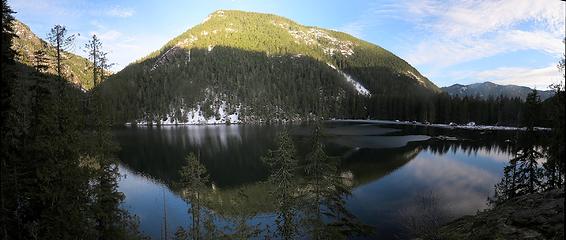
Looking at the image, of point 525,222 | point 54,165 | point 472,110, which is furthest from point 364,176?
point 472,110

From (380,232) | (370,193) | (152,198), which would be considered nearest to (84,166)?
(380,232)

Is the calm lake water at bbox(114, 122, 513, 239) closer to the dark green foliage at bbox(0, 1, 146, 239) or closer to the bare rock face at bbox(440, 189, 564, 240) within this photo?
the dark green foliage at bbox(0, 1, 146, 239)

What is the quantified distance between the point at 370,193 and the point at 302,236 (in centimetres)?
2114

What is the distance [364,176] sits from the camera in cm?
6147

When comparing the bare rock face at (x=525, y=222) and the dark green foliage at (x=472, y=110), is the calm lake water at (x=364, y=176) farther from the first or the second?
the dark green foliage at (x=472, y=110)

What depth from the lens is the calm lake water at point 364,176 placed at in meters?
42.9

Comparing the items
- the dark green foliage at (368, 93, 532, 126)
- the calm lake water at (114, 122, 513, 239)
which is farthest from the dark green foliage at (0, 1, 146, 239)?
the dark green foliage at (368, 93, 532, 126)

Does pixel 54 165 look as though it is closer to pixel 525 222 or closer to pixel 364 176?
pixel 525 222

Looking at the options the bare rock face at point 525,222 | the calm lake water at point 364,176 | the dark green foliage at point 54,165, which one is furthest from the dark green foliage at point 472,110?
the dark green foliage at point 54,165

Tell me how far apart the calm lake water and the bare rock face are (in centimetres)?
1117

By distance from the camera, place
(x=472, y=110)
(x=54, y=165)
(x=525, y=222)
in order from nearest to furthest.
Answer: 1. (x=54, y=165)
2. (x=525, y=222)
3. (x=472, y=110)

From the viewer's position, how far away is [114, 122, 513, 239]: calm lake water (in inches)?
1690

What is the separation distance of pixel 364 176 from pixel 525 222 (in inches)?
1568

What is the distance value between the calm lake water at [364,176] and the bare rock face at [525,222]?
1117cm
